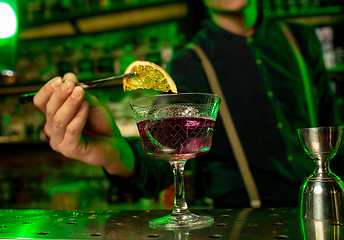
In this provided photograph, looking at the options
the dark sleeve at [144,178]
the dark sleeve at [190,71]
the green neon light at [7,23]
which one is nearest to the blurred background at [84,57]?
the green neon light at [7,23]

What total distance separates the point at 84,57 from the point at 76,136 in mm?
2130

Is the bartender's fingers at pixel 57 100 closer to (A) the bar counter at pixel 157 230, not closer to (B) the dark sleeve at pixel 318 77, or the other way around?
(A) the bar counter at pixel 157 230

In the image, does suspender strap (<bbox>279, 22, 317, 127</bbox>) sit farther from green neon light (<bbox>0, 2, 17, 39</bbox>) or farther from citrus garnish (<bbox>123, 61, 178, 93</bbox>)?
green neon light (<bbox>0, 2, 17, 39</bbox>)

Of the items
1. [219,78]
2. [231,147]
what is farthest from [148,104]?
[219,78]

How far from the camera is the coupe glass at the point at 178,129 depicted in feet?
2.45

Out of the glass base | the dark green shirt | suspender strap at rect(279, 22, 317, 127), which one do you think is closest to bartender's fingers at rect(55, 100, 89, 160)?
the glass base

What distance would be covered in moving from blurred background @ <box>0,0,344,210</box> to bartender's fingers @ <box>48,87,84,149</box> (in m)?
1.59

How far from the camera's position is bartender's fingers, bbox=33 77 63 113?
2.75 ft

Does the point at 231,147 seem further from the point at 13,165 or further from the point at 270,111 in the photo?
the point at 13,165

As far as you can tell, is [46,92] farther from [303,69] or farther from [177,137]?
[303,69]

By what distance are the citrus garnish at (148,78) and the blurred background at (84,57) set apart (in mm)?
1615

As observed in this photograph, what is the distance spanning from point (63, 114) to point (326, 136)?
681 millimetres

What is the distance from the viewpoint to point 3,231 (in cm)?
68

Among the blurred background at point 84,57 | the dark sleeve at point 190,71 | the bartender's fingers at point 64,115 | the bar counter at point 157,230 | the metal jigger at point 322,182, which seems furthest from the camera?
the blurred background at point 84,57
